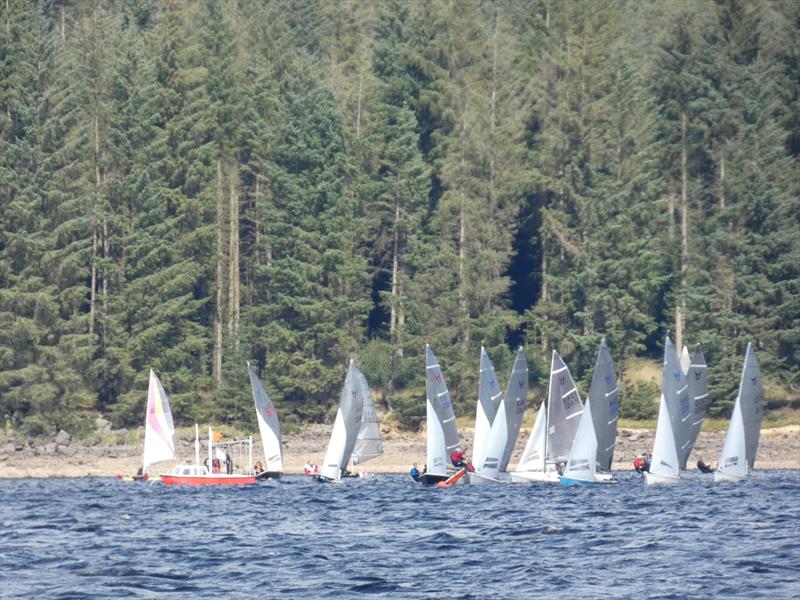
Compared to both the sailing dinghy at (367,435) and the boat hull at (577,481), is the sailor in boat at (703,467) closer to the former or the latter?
the boat hull at (577,481)

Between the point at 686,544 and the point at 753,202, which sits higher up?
the point at 753,202

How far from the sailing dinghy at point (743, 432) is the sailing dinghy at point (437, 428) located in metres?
9.94

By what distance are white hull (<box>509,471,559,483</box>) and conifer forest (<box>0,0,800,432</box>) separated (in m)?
18.3

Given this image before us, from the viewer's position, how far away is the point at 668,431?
55344 millimetres

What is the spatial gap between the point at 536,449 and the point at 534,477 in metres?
1.63

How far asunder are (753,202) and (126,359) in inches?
1260

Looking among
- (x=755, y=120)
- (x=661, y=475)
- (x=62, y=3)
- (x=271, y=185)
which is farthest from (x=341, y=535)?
(x=62, y=3)

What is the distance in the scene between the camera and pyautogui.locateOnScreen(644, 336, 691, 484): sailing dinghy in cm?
5511

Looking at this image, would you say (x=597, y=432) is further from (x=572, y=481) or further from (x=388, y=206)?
(x=388, y=206)

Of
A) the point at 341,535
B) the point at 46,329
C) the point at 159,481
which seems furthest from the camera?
the point at 46,329

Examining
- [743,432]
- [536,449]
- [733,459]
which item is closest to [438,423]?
[536,449]

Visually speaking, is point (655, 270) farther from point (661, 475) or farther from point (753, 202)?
point (661, 475)

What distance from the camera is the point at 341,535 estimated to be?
134 feet

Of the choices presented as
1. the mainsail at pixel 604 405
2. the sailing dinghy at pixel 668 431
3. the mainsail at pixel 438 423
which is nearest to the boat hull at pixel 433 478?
the mainsail at pixel 438 423
